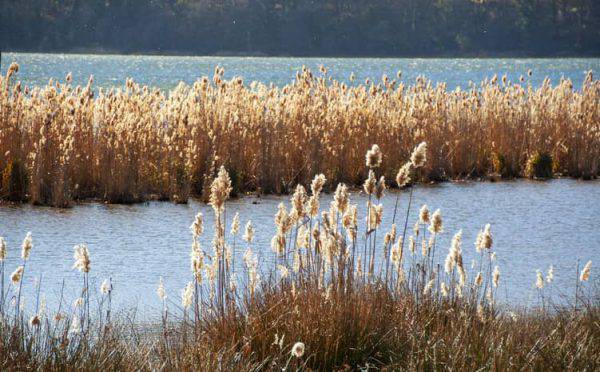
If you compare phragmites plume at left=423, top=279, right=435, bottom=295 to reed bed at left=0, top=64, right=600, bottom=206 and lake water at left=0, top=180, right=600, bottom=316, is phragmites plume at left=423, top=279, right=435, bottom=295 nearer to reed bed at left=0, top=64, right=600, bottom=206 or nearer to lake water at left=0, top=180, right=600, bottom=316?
lake water at left=0, top=180, right=600, bottom=316

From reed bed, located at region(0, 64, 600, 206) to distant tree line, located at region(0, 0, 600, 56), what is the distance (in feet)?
316

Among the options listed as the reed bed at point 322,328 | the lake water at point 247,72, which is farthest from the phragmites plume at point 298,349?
the lake water at point 247,72

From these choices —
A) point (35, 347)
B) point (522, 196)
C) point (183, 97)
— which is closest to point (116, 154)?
point (183, 97)

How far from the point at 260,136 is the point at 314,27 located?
10618 centimetres

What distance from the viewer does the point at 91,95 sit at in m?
13.8

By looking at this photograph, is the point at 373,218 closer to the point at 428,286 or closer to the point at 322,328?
the point at 428,286

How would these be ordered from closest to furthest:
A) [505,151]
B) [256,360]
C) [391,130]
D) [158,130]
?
[256,360]
[158,130]
[391,130]
[505,151]

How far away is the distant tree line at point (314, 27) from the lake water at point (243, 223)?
9938cm

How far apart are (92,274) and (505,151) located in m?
9.47

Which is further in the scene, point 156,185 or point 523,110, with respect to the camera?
point 523,110

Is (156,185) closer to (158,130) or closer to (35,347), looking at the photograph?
(158,130)

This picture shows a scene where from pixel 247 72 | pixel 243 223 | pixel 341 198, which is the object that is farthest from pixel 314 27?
pixel 341 198

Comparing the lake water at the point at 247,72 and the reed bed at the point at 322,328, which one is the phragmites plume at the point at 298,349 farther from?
the lake water at the point at 247,72

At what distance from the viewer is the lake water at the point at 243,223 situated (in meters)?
8.30
